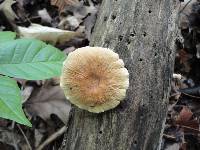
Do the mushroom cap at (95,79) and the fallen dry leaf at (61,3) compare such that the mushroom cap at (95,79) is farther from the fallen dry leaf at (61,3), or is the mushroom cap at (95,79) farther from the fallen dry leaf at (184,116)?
the fallen dry leaf at (61,3)

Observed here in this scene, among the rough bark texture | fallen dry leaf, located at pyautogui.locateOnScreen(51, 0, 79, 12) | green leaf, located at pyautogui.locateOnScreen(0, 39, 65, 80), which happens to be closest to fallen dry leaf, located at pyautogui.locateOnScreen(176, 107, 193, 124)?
the rough bark texture

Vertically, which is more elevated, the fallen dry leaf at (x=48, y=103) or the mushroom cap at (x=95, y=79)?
the mushroom cap at (x=95, y=79)

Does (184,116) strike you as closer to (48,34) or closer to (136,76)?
(136,76)

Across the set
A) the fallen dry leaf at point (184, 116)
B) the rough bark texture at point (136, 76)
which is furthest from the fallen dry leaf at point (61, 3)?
the fallen dry leaf at point (184, 116)

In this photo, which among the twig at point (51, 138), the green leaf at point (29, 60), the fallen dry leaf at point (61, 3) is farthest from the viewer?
the fallen dry leaf at point (61, 3)

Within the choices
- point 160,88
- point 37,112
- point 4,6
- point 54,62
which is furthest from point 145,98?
point 4,6

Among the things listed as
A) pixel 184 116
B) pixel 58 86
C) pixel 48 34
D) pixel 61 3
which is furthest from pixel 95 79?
pixel 61 3

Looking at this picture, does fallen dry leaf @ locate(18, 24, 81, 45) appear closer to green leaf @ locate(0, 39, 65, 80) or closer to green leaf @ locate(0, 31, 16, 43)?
green leaf @ locate(0, 31, 16, 43)
